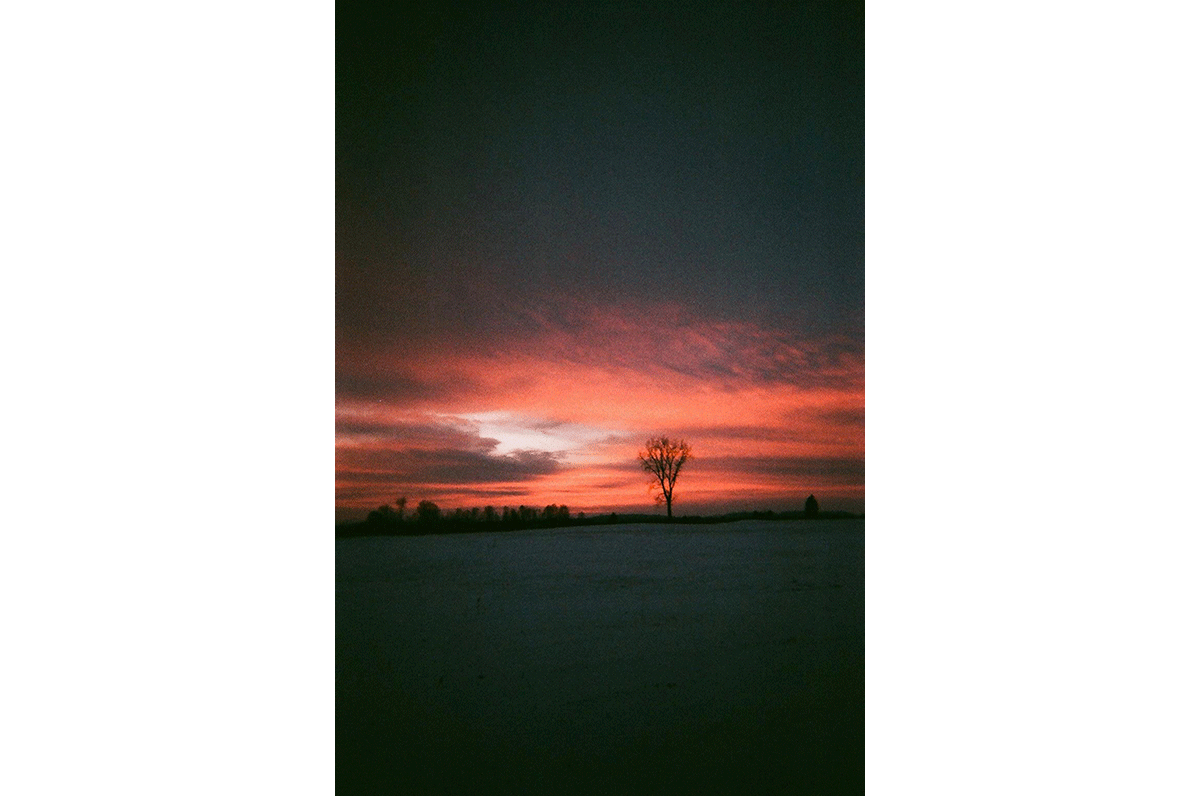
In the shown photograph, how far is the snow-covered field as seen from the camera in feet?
10.7

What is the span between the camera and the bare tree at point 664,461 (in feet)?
12.1

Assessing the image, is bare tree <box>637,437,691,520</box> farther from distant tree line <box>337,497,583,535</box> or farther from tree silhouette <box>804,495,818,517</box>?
tree silhouette <box>804,495,818,517</box>

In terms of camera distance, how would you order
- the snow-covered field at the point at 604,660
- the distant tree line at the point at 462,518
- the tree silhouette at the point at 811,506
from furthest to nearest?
1. the tree silhouette at the point at 811,506
2. the distant tree line at the point at 462,518
3. the snow-covered field at the point at 604,660

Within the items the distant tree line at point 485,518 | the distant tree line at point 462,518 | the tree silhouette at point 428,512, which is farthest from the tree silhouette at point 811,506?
the tree silhouette at point 428,512

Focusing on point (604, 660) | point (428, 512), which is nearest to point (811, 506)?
point (604, 660)

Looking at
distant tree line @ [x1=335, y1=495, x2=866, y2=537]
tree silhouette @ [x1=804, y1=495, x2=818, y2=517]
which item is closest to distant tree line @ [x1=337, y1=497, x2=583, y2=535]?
distant tree line @ [x1=335, y1=495, x2=866, y2=537]

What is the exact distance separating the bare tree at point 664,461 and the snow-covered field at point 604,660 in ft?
0.86

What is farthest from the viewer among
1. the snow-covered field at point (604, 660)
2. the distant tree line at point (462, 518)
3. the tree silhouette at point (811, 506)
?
the tree silhouette at point (811, 506)

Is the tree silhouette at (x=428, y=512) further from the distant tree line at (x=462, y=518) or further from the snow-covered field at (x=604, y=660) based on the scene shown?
the snow-covered field at (x=604, y=660)

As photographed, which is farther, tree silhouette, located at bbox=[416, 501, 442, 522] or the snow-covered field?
tree silhouette, located at bbox=[416, 501, 442, 522]

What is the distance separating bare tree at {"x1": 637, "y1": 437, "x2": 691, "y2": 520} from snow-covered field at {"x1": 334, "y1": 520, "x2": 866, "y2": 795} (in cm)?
26

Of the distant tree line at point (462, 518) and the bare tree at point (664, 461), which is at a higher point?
the bare tree at point (664, 461)
